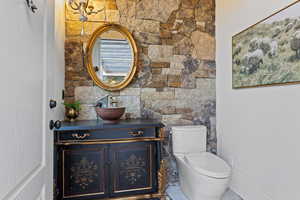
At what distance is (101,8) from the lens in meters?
2.41

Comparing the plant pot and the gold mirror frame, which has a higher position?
the gold mirror frame

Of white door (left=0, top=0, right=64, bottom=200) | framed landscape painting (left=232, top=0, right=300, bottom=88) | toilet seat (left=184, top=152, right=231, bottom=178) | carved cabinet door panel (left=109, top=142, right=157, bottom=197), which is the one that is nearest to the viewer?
white door (left=0, top=0, right=64, bottom=200)

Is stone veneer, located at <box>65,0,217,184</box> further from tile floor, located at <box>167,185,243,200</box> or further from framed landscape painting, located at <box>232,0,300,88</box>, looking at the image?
tile floor, located at <box>167,185,243,200</box>

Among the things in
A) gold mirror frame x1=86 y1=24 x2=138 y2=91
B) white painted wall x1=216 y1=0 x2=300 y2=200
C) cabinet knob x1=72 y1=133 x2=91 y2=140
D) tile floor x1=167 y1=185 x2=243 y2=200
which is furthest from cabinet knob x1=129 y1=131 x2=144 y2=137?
white painted wall x1=216 y1=0 x2=300 y2=200

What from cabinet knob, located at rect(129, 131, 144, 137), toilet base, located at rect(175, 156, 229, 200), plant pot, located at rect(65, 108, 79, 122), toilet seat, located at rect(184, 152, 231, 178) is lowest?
toilet base, located at rect(175, 156, 229, 200)

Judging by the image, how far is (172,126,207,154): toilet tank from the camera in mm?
2328

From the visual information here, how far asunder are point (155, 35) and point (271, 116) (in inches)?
65.3

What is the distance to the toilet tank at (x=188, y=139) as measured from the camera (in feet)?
7.64

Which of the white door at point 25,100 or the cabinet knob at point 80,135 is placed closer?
the white door at point 25,100

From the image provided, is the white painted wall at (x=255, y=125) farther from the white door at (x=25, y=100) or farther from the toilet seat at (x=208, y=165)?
the white door at (x=25, y=100)

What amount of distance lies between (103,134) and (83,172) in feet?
1.34

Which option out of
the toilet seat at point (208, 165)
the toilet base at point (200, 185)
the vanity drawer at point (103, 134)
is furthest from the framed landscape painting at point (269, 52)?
the vanity drawer at point (103, 134)

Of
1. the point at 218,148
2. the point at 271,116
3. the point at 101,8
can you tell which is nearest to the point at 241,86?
the point at 271,116

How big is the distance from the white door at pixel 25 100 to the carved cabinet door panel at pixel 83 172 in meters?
0.69
